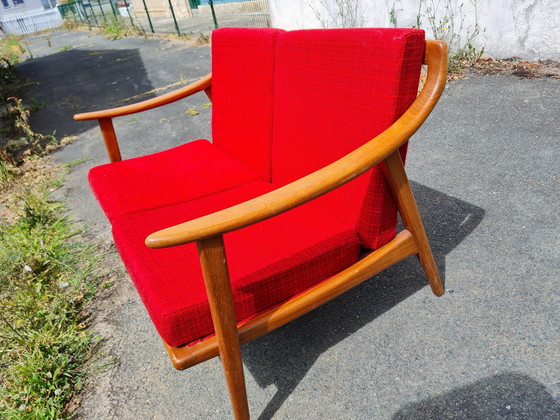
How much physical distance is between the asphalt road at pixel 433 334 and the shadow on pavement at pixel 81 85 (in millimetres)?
3823

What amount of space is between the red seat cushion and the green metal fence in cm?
716

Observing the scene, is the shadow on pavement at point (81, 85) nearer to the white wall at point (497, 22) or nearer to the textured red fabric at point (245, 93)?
the textured red fabric at point (245, 93)

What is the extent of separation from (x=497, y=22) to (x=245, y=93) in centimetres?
350

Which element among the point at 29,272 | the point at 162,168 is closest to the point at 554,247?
the point at 162,168

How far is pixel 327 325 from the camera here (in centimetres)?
179

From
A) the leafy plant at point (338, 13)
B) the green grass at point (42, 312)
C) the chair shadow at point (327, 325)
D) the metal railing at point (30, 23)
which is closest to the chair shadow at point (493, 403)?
the chair shadow at point (327, 325)

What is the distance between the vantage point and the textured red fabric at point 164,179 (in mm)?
2002

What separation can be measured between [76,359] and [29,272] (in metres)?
0.83

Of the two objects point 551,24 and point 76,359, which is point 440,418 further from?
point 551,24

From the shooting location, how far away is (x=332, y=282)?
1475mm

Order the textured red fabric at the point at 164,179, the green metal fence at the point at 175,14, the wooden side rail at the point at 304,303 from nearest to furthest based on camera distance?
the wooden side rail at the point at 304,303 < the textured red fabric at the point at 164,179 < the green metal fence at the point at 175,14

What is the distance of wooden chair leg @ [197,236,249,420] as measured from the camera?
110cm

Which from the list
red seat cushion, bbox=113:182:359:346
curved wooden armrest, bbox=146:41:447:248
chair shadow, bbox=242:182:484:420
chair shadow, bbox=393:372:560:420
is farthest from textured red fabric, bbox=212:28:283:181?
chair shadow, bbox=393:372:560:420

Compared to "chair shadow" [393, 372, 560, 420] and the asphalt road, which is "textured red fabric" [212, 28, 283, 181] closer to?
the asphalt road
